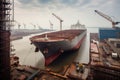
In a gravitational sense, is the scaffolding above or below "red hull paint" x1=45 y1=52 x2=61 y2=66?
above

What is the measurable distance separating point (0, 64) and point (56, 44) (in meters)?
7.72

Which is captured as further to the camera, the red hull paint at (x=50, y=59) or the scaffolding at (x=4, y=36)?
the red hull paint at (x=50, y=59)

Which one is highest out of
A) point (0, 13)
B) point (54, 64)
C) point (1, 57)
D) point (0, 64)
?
point (0, 13)

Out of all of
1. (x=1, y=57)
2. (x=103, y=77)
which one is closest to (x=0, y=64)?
(x=1, y=57)

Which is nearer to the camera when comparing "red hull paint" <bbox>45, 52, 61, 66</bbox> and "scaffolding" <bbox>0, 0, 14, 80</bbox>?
"scaffolding" <bbox>0, 0, 14, 80</bbox>

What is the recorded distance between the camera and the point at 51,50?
550 inches

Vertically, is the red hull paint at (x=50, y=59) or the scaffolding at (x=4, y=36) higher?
the scaffolding at (x=4, y=36)

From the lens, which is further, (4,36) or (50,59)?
Result: (50,59)

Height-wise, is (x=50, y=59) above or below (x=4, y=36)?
below

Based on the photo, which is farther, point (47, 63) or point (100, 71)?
point (47, 63)

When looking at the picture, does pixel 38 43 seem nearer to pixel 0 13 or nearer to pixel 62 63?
pixel 62 63

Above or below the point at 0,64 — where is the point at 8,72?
below

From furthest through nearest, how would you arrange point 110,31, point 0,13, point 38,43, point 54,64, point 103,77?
1. point 110,31
2. point 54,64
3. point 38,43
4. point 103,77
5. point 0,13

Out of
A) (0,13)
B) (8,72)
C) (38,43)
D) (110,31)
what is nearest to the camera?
(0,13)
